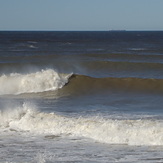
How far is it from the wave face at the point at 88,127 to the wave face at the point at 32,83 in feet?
22.3

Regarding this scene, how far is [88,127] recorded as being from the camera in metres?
10.5

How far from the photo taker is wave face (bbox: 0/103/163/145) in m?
9.64

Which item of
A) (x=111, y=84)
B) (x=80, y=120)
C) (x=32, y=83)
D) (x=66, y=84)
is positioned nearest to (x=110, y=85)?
(x=111, y=84)

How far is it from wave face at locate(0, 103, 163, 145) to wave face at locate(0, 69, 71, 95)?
6.78 m

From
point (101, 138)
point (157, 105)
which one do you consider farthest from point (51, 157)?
point (157, 105)

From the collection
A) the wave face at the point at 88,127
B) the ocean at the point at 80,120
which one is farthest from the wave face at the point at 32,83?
the wave face at the point at 88,127

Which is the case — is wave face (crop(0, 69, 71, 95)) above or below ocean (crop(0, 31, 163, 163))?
above

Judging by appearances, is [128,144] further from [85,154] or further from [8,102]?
[8,102]

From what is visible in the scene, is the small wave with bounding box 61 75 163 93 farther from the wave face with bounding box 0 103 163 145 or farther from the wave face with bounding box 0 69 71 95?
the wave face with bounding box 0 103 163 145

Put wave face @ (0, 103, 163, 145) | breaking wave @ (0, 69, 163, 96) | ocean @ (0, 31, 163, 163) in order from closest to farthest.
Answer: ocean @ (0, 31, 163, 163) → wave face @ (0, 103, 163, 145) → breaking wave @ (0, 69, 163, 96)

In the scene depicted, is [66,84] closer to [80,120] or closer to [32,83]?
[32,83]

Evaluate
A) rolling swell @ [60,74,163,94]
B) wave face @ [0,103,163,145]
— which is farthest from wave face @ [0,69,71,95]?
wave face @ [0,103,163,145]

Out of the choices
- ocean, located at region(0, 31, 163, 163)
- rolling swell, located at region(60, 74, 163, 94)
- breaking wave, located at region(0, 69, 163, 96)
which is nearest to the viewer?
ocean, located at region(0, 31, 163, 163)

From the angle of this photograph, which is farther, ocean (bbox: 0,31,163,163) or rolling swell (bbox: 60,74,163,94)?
rolling swell (bbox: 60,74,163,94)
